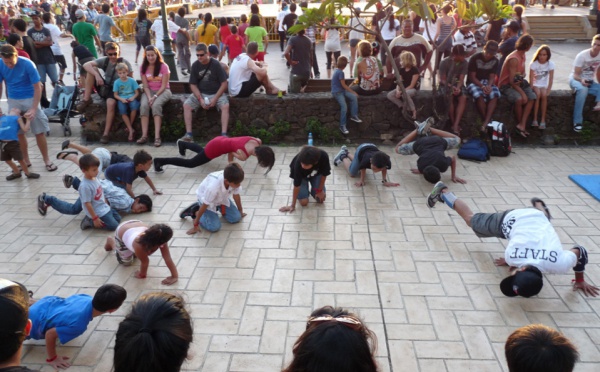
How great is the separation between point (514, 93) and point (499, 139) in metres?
0.99

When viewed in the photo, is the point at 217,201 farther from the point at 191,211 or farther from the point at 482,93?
the point at 482,93

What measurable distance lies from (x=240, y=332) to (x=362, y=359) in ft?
6.59

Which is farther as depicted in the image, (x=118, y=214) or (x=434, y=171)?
(x=434, y=171)

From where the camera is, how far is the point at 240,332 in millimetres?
3918

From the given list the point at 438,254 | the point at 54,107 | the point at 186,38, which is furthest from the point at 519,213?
the point at 186,38

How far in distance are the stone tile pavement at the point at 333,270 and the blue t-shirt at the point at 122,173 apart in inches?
16.7

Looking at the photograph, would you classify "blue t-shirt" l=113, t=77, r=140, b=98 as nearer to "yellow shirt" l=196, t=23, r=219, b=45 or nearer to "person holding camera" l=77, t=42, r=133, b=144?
"person holding camera" l=77, t=42, r=133, b=144

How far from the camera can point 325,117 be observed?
8258 millimetres

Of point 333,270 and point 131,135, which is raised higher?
point 131,135

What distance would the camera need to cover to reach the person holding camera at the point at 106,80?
8.06 metres

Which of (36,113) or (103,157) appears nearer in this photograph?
(103,157)

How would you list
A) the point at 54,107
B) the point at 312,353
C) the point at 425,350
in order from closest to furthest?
1. the point at 312,353
2. the point at 425,350
3. the point at 54,107

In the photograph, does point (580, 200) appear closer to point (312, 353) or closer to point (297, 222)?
point (297, 222)

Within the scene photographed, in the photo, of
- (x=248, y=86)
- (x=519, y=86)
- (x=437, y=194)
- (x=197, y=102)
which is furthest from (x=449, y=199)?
(x=197, y=102)
